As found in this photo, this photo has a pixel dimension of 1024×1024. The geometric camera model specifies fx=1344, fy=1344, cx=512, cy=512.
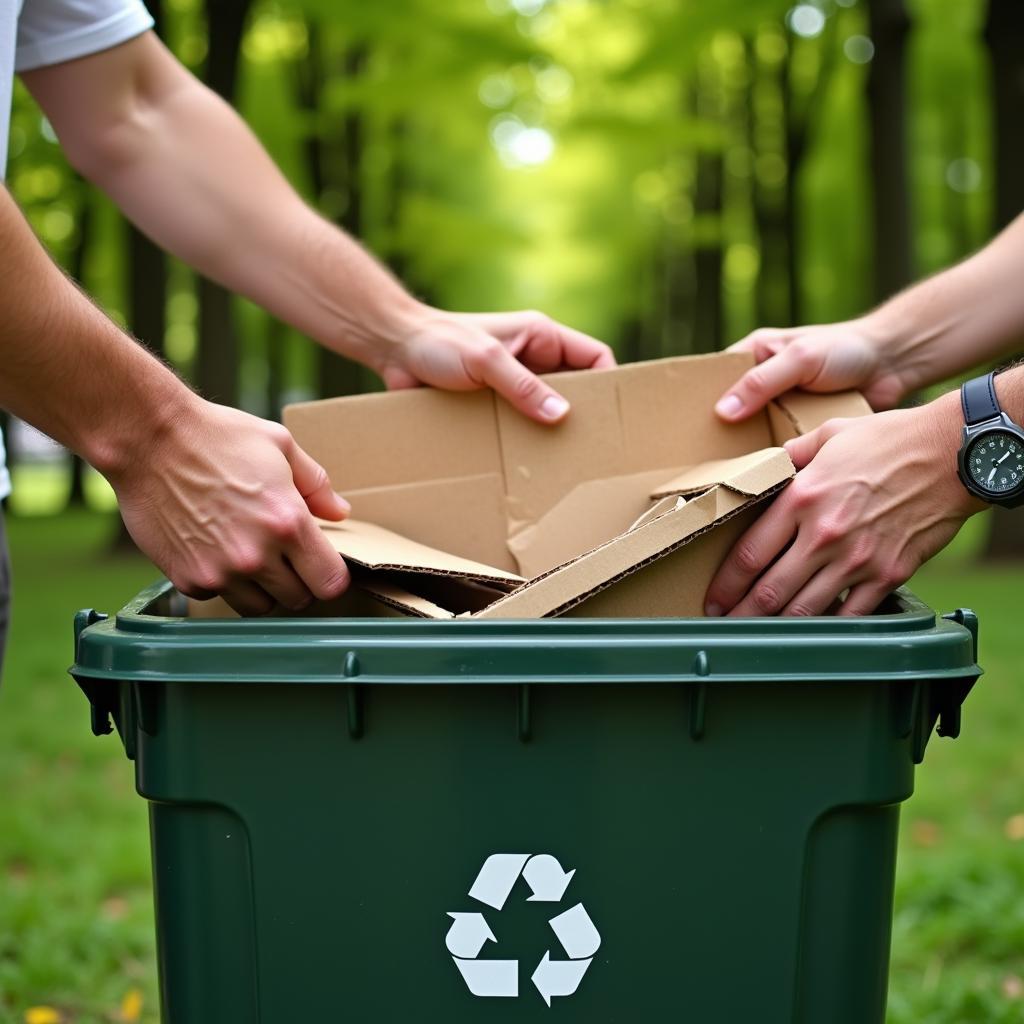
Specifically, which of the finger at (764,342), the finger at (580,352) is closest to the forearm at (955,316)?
the finger at (764,342)

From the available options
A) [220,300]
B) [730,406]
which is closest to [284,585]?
[730,406]

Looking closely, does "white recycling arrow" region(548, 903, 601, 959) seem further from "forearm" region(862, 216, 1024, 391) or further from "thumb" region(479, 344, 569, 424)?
"forearm" region(862, 216, 1024, 391)

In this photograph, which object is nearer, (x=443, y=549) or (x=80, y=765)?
(x=443, y=549)

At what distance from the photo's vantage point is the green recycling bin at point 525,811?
1.66 m

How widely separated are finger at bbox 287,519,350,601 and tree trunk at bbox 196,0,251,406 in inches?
350

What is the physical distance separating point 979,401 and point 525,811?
0.88 meters

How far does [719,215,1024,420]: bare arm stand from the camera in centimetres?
256

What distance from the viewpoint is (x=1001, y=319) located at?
265 centimetres

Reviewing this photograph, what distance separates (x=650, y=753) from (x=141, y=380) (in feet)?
2.70

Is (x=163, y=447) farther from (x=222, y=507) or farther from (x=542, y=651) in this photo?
(x=542, y=651)

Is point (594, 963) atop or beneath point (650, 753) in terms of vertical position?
beneath

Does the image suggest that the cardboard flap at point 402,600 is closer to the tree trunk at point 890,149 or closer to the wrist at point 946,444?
the wrist at point 946,444

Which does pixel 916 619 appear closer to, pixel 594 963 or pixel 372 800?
pixel 594 963

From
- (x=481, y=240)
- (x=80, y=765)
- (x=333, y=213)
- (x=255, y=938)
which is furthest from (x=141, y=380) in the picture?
(x=481, y=240)
